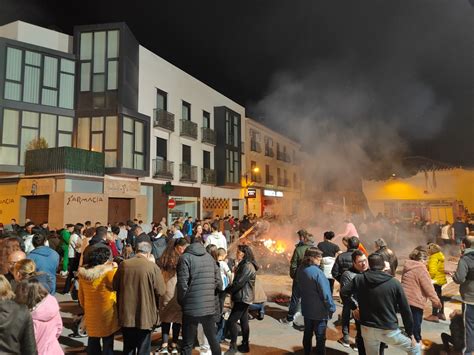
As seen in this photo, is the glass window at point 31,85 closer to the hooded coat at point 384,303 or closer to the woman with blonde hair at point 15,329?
the woman with blonde hair at point 15,329

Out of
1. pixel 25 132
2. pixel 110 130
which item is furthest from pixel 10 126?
pixel 110 130

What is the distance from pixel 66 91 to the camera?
18297 mm

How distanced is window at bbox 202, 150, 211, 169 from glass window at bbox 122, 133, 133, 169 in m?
7.57

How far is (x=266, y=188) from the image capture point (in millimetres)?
33812

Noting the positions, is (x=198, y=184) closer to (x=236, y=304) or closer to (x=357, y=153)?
(x=357, y=153)

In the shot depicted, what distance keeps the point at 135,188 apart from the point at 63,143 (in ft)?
13.9

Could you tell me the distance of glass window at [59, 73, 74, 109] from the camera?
18141mm

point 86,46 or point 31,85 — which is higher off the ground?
point 86,46

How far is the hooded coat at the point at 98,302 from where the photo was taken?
404 centimetres

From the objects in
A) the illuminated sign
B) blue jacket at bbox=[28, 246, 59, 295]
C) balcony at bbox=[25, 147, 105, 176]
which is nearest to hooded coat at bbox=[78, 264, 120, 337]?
blue jacket at bbox=[28, 246, 59, 295]

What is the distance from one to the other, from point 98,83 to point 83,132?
268cm

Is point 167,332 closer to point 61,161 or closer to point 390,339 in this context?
point 390,339

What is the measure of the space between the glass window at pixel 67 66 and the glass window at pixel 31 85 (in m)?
1.24

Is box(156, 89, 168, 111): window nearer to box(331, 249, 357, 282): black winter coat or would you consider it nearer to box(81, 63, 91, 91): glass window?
box(81, 63, 91, 91): glass window
